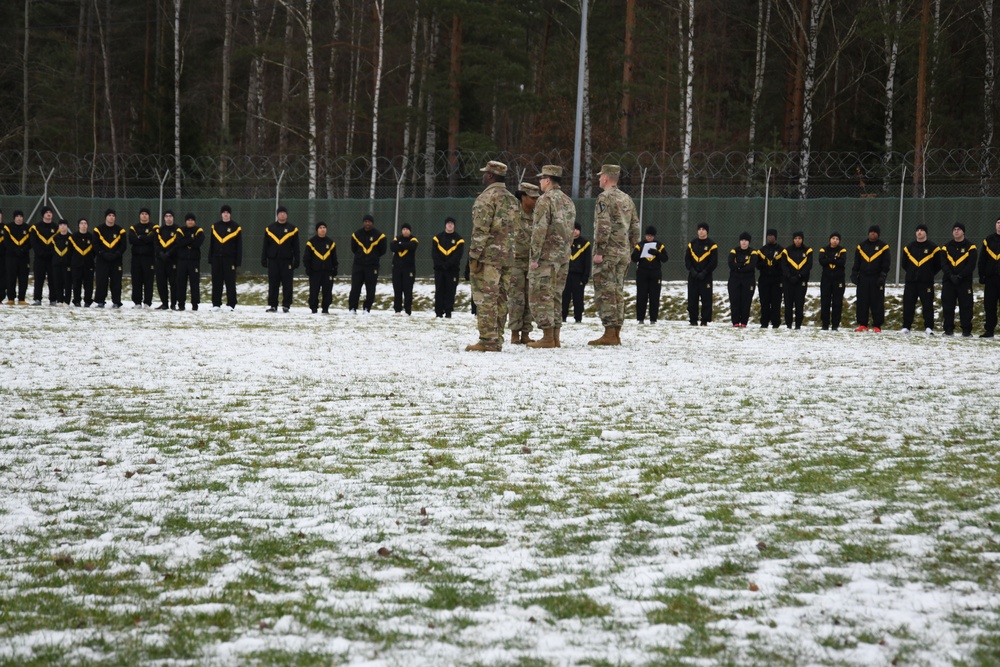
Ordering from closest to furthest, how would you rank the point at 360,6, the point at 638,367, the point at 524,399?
the point at 524,399, the point at 638,367, the point at 360,6

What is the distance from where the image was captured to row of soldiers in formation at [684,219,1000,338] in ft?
60.2

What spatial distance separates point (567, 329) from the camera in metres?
17.8

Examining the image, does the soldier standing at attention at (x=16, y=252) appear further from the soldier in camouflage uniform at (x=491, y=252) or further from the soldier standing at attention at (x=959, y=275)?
the soldier standing at attention at (x=959, y=275)

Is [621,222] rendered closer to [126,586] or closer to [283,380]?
[283,380]

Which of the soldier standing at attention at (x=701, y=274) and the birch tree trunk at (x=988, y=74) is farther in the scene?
the birch tree trunk at (x=988, y=74)

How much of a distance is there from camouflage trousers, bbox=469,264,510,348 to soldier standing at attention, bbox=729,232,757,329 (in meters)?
7.90

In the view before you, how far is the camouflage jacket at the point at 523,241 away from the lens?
1411 cm

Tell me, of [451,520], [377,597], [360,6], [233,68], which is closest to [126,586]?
[377,597]

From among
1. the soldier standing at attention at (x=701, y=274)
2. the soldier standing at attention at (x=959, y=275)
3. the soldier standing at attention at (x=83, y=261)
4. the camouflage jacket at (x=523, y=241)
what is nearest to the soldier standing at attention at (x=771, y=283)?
the soldier standing at attention at (x=701, y=274)

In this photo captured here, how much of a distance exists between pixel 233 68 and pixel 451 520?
4966 centimetres

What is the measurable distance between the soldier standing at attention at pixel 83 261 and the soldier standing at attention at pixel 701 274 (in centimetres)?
1069

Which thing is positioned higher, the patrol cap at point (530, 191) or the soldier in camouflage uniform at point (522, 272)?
the patrol cap at point (530, 191)

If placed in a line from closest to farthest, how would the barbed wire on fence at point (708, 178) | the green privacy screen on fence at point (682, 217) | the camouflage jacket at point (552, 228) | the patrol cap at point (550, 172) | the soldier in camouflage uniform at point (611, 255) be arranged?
the camouflage jacket at point (552, 228) < the patrol cap at point (550, 172) < the soldier in camouflage uniform at point (611, 255) < the green privacy screen on fence at point (682, 217) < the barbed wire on fence at point (708, 178)

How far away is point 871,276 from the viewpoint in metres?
19.6
